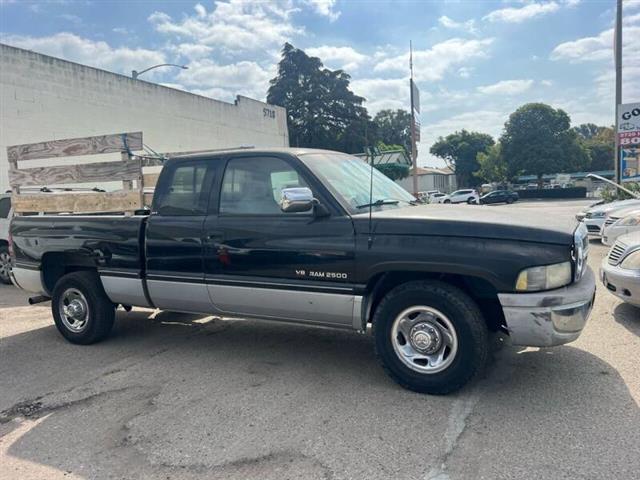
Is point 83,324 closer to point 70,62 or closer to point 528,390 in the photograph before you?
point 528,390

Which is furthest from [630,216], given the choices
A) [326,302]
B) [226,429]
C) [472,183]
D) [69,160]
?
[472,183]

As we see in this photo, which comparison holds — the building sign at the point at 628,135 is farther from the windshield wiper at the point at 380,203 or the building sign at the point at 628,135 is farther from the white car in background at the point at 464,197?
the white car in background at the point at 464,197

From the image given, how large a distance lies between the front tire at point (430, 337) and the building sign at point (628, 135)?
681 inches

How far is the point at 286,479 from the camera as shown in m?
2.80

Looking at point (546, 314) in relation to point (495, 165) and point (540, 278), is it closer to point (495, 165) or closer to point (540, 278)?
point (540, 278)

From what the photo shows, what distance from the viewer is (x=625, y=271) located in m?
5.30

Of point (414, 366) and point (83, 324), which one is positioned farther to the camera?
point (83, 324)

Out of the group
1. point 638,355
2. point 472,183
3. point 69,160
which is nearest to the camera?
point 638,355

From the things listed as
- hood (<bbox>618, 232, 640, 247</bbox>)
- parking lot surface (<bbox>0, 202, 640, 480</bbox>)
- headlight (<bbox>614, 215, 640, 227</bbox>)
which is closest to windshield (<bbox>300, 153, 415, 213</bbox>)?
parking lot surface (<bbox>0, 202, 640, 480</bbox>)

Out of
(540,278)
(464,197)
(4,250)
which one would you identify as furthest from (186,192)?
(464,197)

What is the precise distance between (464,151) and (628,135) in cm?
5910

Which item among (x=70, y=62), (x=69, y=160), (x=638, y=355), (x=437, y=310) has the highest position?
(x=70, y=62)

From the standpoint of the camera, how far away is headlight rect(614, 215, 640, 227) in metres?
9.16

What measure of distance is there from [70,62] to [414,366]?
16.9m
